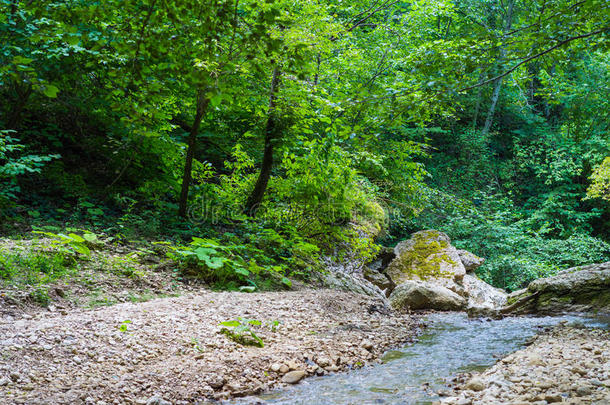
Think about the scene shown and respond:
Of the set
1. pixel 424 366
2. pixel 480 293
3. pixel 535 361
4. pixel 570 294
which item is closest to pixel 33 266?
pixel 424 366

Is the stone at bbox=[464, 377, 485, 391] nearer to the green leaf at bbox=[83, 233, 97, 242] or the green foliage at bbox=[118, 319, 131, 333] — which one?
the green foliage at bbox=[118, 319, 131, 333]

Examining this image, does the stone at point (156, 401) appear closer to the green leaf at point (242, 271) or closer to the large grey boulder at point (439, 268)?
the green leaf at point (242, 271)

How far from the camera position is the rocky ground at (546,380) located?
274 centimetres

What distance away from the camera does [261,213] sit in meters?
7.84

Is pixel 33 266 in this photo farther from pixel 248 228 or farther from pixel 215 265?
pixel 248 228

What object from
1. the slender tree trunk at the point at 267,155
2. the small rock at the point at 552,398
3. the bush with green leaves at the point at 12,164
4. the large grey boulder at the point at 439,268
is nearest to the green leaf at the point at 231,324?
the small rock at the point at 552,398

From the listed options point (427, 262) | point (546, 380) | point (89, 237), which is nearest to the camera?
point (546, 380)

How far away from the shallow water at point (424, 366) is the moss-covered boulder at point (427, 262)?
4226 millimetres

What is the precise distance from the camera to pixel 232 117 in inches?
323

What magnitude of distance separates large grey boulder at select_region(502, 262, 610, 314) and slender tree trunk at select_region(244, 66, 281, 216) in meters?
5.00

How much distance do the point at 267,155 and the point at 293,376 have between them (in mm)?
4756

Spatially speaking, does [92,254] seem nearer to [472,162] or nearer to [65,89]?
[65,89]

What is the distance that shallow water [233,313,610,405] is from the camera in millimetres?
3191

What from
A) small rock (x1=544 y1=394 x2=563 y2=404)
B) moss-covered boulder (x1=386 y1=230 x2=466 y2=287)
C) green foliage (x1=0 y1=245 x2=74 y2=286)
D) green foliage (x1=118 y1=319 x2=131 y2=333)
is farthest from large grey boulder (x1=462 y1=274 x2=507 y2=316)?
green foliage (x1=0 y1=245 x2=74 y2=286)
